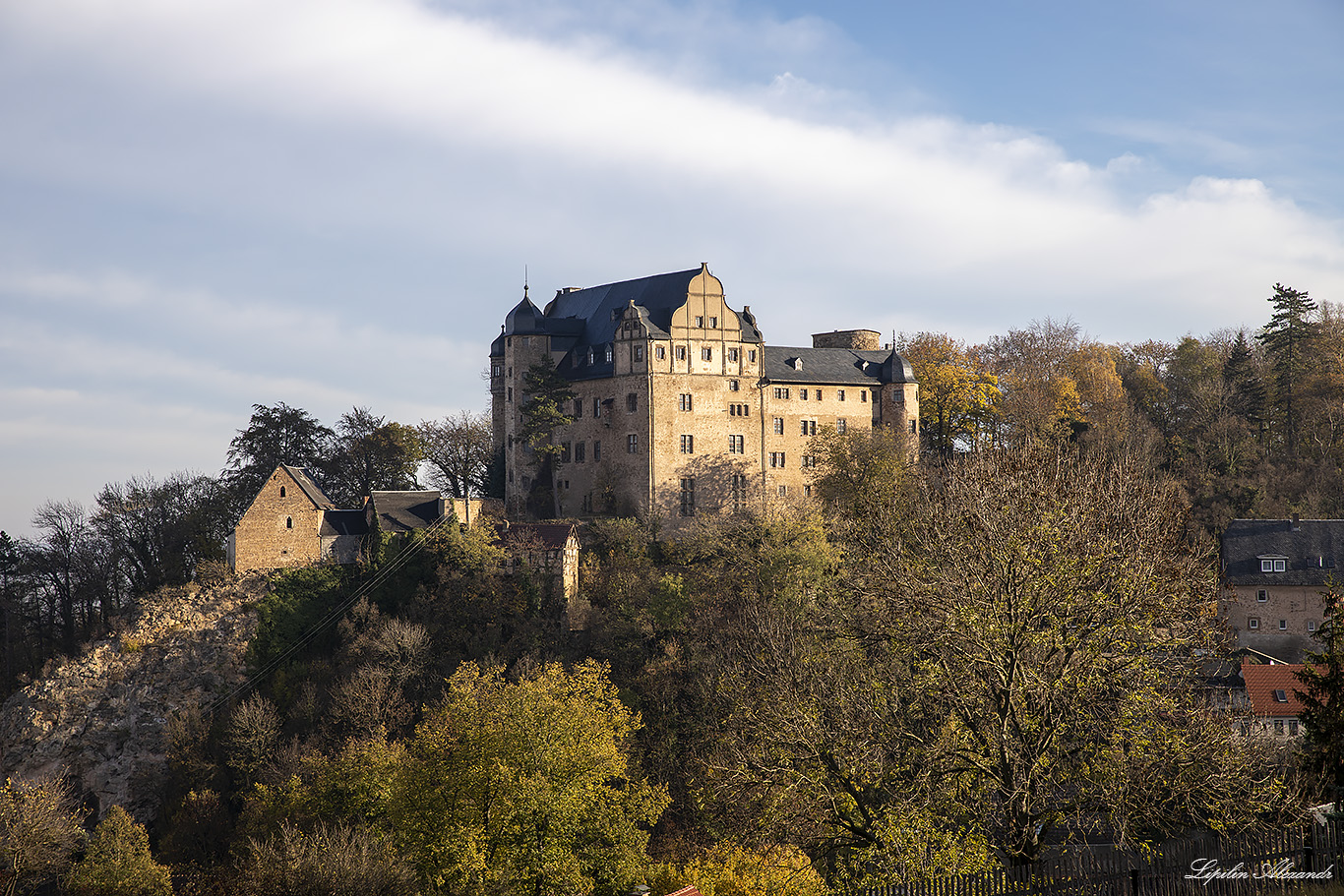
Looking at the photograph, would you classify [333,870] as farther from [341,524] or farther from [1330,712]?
[341,524]

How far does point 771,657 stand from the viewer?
29344 mm

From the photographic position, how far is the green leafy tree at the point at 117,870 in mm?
41188

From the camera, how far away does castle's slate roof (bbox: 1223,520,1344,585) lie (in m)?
50.5

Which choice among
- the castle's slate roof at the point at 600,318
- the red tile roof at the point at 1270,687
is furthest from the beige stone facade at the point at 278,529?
the red tile roof at the point at 1270,687

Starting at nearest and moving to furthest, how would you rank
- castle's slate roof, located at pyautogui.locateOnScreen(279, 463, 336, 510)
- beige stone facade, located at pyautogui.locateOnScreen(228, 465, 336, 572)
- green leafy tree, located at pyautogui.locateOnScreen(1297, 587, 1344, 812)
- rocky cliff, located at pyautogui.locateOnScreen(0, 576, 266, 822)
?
green leafy tree, located at pyautogui.locateOnScreen(1297, 587, 1344, 812) → rocky cliff, located at pyautogui.locateOnScreen(0, 576, 266, 822) → beige stone facade, located at pyautogui.locateOnScreen(228, 465, 336, 572) → castle's slate roof, located at pyautogui.locateOnScreen(279, 463, 336, 510)

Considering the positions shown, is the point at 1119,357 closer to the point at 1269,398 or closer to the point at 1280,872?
the point at 1269,398

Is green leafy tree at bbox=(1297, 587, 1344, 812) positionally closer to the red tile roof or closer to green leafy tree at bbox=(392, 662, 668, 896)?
the red tile roof

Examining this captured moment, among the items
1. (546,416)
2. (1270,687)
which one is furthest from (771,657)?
(546,416)

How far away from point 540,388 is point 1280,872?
4845 cm

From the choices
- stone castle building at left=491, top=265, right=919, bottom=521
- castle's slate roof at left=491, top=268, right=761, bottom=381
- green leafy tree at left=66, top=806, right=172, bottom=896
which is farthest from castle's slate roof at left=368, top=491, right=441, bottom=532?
green leafy tree at left=66, top=806, right=172, bottom=896

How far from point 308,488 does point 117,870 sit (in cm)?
2164

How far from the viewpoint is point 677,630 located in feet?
165

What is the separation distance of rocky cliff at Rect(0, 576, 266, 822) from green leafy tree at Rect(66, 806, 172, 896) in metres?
8.01

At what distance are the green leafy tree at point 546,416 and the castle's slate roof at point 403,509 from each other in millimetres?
6393
